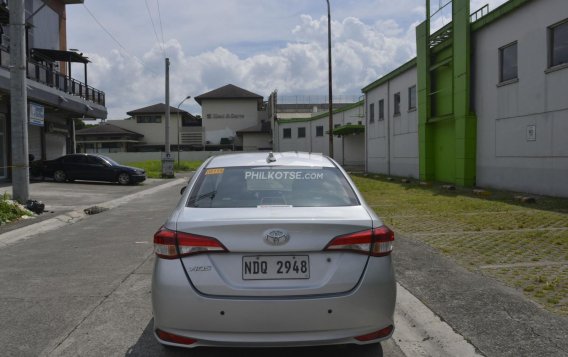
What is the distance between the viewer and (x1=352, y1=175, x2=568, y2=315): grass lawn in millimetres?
5660

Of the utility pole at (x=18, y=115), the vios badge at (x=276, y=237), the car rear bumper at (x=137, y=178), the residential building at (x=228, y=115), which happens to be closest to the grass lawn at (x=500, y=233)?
the vios badge at (x=276, y=237)

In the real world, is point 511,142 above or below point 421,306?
above

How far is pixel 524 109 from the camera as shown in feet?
49.7

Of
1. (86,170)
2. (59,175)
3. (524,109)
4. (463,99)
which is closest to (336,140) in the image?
(86,170)

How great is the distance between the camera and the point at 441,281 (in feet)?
18.6

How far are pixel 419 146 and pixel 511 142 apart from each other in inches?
285

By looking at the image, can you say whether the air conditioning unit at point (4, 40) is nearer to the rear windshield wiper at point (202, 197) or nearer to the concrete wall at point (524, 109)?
the concrete wall at point (524, 109)

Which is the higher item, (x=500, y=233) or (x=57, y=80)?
(x=57, y=80)

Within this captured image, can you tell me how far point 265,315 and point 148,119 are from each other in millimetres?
74971

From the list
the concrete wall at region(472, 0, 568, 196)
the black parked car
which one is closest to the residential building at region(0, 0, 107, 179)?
the black parked car

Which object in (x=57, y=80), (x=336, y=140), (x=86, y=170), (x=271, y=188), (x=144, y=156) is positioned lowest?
(x=86, y=170)

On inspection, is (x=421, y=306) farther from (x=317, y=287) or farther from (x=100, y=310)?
(x=100, y=310)

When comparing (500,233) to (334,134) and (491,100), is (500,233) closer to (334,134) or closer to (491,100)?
(491,100)

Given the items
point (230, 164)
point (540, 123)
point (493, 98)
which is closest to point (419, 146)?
point (493, 98)
